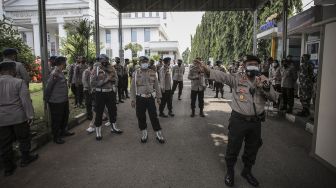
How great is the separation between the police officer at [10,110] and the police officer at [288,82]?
7937mm

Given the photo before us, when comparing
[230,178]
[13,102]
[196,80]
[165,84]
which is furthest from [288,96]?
[13,102]

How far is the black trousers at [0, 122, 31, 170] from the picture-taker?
4.90 metres

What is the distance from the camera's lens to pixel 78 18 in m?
47.7

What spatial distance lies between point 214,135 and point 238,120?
305cm

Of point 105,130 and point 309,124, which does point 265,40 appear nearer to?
point 309,124

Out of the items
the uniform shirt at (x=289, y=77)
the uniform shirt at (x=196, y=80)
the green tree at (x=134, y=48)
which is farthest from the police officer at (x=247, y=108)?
the green tree at (x=134, y=48)

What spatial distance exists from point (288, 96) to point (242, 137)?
6173 mm

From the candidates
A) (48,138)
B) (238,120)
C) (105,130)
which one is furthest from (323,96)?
(48,138)

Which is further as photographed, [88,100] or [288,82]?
[288,82]

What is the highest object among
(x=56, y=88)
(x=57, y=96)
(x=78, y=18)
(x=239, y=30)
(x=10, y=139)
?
(x=78, y=18)

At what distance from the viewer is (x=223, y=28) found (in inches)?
→ 1249

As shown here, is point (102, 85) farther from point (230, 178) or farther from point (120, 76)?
point (120, 76)

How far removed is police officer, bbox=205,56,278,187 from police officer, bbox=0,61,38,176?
333 cm

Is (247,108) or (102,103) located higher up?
(247,108)
